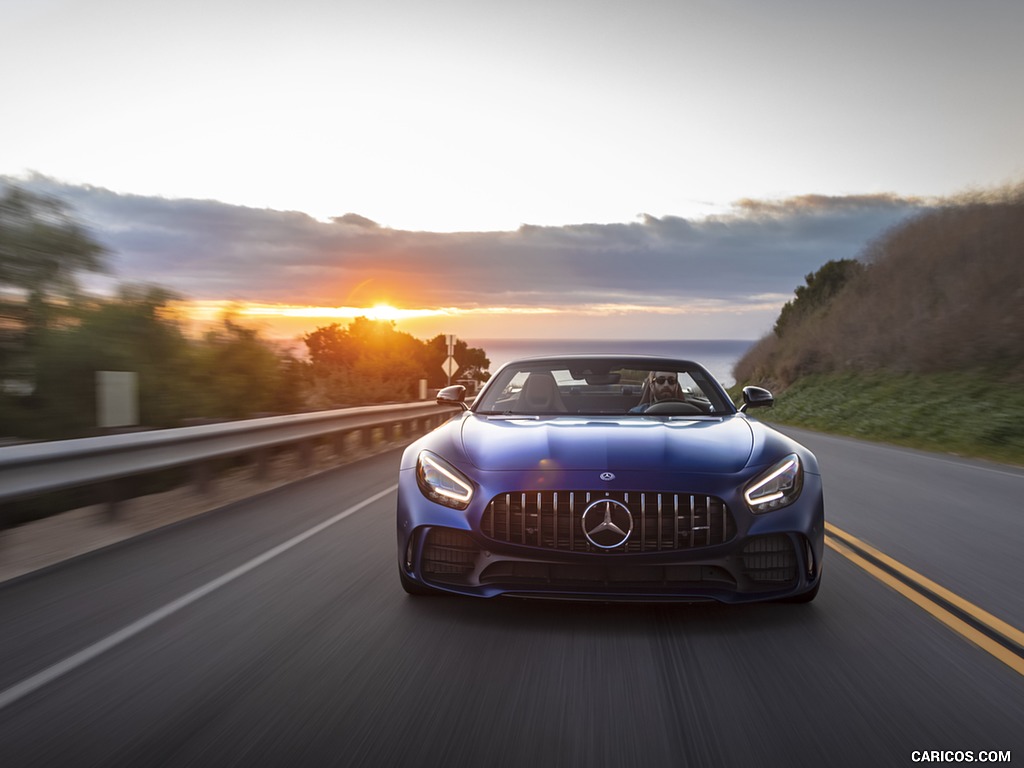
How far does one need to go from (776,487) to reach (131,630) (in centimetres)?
339

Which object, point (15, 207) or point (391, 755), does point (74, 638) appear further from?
point (15, 207)

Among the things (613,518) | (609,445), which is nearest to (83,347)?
(609,445)

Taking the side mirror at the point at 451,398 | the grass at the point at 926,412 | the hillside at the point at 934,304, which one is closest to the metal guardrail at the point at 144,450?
the side mirror at the point at 451,398

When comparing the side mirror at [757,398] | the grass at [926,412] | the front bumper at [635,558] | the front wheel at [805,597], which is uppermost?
the side mirror at [757,398]

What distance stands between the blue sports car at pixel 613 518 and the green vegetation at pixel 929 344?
528 inches

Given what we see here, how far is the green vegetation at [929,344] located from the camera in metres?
22.3

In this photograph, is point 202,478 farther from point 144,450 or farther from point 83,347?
point 83,347

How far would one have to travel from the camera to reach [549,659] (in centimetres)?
410

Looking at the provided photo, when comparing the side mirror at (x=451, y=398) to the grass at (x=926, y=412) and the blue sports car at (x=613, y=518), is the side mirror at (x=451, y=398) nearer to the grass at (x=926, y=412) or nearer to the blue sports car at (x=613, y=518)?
the blue sports car at (x=613, y=518)

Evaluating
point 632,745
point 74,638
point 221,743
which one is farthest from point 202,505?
point 632,745

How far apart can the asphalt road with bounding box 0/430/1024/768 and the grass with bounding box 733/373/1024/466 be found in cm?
1303

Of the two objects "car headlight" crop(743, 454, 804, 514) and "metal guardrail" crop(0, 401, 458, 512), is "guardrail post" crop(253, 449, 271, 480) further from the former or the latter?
"car headlight" crop(743, 454, 804, 514)

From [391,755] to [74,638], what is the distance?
7.50ft

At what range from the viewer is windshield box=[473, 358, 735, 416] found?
643cm
